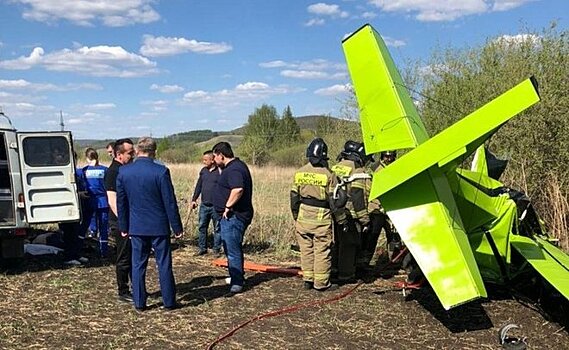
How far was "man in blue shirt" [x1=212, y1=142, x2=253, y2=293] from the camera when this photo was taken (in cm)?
745

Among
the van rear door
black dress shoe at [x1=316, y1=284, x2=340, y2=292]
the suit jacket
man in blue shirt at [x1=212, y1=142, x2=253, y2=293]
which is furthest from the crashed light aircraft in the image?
the van rear door

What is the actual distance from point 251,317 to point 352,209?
229 centimetres

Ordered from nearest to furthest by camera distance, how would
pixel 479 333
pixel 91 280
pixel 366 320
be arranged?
pixel 479 333
pixel 366 320
pixel 91 280

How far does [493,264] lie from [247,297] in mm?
3123

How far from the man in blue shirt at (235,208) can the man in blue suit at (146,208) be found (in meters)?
1.14

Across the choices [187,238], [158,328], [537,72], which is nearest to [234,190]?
[158,328]

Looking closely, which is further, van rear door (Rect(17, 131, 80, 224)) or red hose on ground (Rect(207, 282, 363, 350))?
van rear door (Rect(17, 131, 80, 224))

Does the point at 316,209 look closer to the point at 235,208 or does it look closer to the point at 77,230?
the point at 235,208

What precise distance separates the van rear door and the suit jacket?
2.64 m

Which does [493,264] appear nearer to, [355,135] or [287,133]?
[355,135]

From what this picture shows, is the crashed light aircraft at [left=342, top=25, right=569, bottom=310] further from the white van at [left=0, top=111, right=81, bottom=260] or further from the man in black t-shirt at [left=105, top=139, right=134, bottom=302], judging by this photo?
the white van at [left=0, top=111, right=81, bottom=260]

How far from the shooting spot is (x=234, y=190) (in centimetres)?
744

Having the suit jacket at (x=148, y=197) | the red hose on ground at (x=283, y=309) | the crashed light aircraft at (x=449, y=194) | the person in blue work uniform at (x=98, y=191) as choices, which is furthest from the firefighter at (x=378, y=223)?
the person in blue work uniform at (x=98, y=191)

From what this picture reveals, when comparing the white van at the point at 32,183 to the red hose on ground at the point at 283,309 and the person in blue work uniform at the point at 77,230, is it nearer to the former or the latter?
the person in blue work uniform at the point at 77,230
